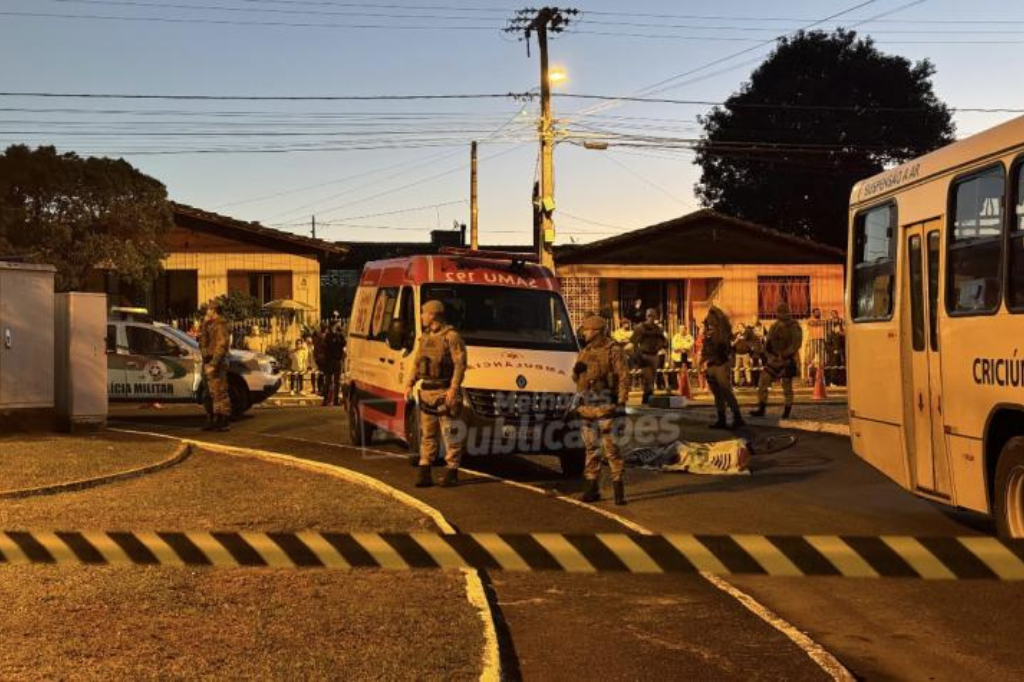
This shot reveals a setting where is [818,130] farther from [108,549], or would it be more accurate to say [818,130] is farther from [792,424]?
[108,549]

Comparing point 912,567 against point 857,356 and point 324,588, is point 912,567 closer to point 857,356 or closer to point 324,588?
point 324,588

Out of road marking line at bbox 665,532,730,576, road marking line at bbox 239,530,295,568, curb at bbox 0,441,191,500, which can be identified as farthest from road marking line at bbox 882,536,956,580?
curb at bbox 0,441,191,500

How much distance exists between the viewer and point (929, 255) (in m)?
8.06

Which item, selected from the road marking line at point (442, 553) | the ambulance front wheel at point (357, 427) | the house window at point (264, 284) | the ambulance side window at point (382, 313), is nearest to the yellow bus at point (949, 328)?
the road marking line at point (442, 553)

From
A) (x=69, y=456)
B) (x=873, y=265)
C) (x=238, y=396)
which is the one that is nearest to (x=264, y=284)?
(x=238, y=396)

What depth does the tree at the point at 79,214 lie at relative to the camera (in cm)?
2852

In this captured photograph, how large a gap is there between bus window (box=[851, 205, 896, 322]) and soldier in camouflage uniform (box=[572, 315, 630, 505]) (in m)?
2.22

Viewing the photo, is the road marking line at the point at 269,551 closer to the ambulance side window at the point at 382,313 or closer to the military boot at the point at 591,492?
the military boot at the point at 591,492

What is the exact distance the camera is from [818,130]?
46219 mm

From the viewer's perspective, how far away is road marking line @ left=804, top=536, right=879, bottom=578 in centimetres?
344

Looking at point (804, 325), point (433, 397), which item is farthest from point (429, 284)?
point (804, 325)

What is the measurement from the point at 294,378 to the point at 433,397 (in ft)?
56.8

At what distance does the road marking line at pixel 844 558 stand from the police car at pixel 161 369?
16.4 metres

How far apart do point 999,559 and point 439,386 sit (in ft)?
24.7
